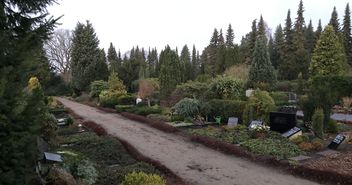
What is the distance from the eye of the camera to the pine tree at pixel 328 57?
4219 cm

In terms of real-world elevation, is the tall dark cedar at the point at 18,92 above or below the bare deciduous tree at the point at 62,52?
below

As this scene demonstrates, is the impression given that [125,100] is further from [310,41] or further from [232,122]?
[310,41]

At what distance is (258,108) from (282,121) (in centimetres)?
214

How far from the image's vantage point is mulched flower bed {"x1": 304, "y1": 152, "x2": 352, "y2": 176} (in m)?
10.1

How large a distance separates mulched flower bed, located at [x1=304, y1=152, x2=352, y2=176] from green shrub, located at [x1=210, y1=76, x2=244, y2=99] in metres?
11.7

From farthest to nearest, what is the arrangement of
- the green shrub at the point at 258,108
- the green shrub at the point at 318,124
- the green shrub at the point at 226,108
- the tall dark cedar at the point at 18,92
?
the green shrub at the point at 226,108
the green shrub at the point at 258,108
the green shrub at the point at 318,124
the tall dark cedar at the point at 18,92

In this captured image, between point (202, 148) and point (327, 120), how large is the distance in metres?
6.36

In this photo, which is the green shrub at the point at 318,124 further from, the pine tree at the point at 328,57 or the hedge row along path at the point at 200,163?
the pine tree at the point at 328,57

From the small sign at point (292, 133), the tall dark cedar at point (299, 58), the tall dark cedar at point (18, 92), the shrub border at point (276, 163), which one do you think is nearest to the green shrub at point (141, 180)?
the tall dark cedar at point (18, 92)

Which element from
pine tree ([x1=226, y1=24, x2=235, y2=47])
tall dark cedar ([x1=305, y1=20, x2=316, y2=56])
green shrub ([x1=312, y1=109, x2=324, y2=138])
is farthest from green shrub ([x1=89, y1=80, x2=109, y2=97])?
pine tree ([x1=226, y1=24, x2=235, y2=47])

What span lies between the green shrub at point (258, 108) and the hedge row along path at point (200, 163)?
12.6ft

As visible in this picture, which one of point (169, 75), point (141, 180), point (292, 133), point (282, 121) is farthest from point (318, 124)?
point (169, 75)

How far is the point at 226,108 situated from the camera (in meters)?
20.7

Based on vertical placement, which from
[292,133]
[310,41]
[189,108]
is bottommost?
[292,133]
